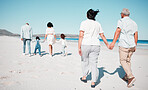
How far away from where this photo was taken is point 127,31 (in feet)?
9.21

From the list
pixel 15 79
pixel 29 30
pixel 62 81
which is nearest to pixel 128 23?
pixel 62 81

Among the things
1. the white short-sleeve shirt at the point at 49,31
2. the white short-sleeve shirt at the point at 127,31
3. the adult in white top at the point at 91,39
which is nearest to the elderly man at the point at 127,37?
the white short-sleeve shirt at the point at 127,31

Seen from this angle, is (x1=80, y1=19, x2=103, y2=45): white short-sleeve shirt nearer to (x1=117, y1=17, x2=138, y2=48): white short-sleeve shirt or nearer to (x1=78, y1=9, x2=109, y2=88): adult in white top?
(x1=78, y1=9, x2=109, y2=88): adult in white top

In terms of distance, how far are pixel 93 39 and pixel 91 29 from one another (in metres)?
0.25

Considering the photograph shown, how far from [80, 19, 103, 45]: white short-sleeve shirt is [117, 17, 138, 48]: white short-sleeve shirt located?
0.64 metres

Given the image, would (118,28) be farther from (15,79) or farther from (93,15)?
(15,79)

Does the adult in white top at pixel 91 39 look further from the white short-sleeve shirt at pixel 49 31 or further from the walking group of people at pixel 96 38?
the white short-sleeve shirt at pixel 49 31

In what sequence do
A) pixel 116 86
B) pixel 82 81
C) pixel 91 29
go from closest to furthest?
1. pixel 91 29
2. pixel 116 86
3. pixel 82 81

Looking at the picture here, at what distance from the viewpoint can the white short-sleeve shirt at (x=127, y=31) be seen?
2.79 meters

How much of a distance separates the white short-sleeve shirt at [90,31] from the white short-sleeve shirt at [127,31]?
644mm

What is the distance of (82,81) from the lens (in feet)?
10.5

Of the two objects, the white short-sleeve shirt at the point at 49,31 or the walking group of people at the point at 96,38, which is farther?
the white short-sleeve shirt at the point at 49,31

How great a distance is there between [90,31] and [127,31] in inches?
38.3

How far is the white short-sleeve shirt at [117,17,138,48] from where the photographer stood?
2791 millimetres
